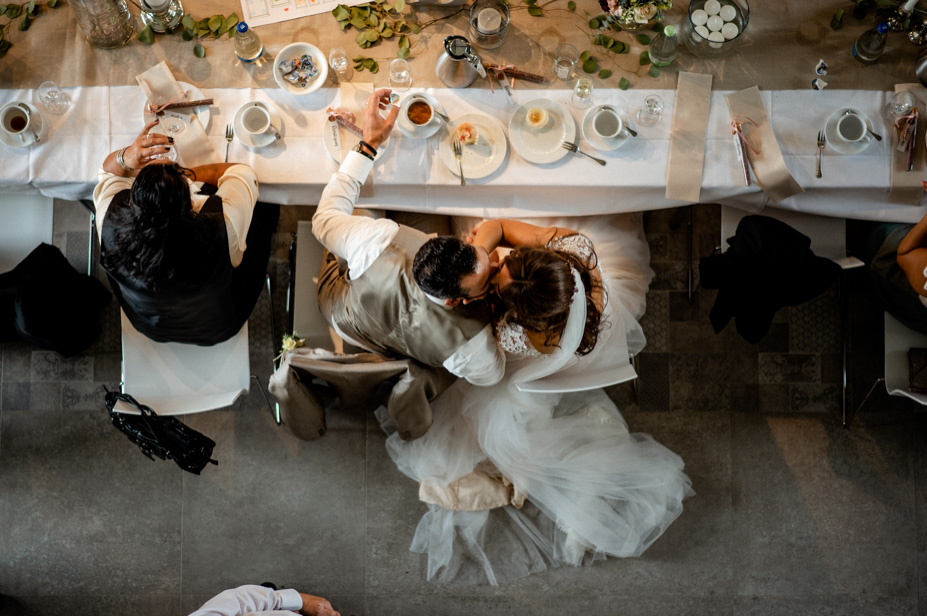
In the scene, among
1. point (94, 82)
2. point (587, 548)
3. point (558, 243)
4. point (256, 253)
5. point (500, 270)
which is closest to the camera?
point (500, 270)

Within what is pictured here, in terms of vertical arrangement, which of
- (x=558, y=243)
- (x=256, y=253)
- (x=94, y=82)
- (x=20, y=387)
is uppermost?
(x=94, y=82)

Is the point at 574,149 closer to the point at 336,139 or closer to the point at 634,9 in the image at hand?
the point at 634,9

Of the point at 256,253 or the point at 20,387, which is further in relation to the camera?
the point at 20,387

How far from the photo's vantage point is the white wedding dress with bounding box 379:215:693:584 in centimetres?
262

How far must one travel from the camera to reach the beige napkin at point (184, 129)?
222cm

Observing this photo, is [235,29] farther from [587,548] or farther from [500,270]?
[587,548]

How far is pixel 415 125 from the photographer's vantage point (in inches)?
86.2

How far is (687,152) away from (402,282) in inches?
44.0

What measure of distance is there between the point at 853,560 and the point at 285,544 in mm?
2662

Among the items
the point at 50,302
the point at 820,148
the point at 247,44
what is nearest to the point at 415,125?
the point at 247,44

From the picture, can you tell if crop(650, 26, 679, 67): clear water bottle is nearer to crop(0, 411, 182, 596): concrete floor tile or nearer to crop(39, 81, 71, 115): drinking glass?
crop(39, 81, 71, 115): drinking glass

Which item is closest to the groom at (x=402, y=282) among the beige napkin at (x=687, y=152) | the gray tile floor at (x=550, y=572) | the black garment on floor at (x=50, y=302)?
the beige napkin at (x=687, y=152)

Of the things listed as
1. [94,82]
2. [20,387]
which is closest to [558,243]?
[94,82]

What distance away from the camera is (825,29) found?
2.29 m
